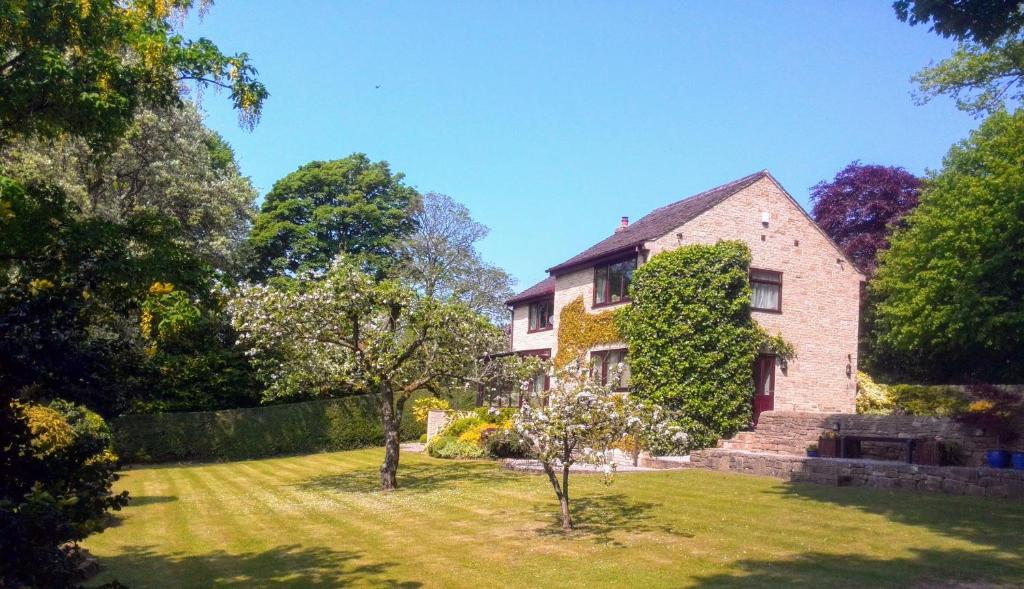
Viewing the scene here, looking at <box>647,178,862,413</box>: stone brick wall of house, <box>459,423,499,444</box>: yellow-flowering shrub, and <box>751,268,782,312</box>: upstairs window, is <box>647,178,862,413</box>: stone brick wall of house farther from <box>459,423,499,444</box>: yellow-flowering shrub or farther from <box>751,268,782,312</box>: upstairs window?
<box>459,423,499,444</box>: yellow-flowering shrub

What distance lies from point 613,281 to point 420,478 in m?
10.8

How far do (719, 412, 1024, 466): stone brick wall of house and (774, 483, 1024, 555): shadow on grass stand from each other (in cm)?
357

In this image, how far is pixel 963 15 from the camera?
11.8 meters

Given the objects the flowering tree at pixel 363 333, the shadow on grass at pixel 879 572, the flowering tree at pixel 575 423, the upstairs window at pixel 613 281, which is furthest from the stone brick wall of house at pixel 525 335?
the shadow on grass at pixel 879 572

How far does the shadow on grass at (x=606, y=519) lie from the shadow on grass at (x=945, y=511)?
3563 mm

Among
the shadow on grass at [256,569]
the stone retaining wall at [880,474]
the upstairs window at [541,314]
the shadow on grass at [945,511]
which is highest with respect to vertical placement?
the upstairs window at [541,314]

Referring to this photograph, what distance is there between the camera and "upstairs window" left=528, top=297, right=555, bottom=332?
114ft

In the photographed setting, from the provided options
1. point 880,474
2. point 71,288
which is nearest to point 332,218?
point 880,474

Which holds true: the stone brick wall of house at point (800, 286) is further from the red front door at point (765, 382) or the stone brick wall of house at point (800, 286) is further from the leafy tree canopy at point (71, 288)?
the leafy tree canopy at point (71, 288)

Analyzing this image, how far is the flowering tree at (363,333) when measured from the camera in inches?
711

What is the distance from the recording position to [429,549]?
12.1m

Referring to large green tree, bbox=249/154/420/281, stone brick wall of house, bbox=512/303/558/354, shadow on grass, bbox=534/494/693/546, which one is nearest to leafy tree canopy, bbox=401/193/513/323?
large green tree, bbox=249/154/420/281

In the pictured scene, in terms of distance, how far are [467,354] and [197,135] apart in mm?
14328

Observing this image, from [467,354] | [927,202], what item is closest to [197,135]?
[467,354]
